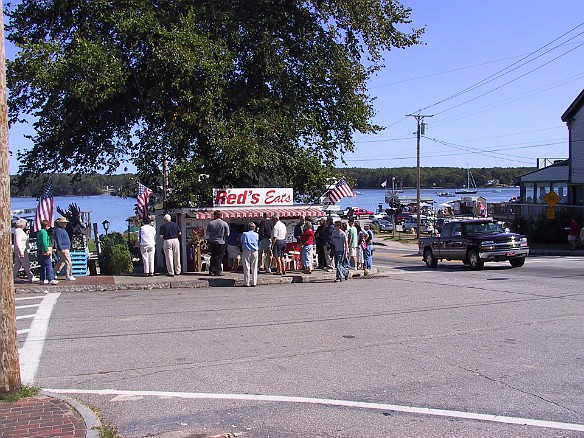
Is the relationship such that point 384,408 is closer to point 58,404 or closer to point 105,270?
point 58,404

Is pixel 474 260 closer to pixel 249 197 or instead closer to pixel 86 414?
pixel 249 197

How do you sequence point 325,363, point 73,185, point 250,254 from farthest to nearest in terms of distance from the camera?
point 73,185, point 250,254, point 325,363

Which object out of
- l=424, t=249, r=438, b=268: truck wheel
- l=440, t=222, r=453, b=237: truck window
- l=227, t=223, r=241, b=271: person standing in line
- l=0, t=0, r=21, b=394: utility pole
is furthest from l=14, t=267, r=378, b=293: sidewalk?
l=0, t=0, r=21, b=394: utility pole

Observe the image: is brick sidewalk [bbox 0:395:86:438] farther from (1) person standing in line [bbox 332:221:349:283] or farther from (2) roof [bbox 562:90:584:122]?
(2) roof [bbox 562:90:584:122]

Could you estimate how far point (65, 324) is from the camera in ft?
37.6

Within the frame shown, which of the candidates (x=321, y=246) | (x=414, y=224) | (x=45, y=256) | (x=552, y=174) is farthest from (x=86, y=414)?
(x=414, y=224)

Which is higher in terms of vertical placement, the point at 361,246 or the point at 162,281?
the point at 361,246

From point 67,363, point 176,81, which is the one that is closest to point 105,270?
point 176,81

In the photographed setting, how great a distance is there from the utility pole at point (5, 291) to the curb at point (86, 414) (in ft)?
1.43

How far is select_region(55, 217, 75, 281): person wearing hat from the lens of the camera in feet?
54.5

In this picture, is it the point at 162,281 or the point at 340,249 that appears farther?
the point at 340,249

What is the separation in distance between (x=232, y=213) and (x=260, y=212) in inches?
35.7

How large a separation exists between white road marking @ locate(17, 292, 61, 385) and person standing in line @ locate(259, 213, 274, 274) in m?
7.42

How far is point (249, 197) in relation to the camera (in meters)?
20.9
